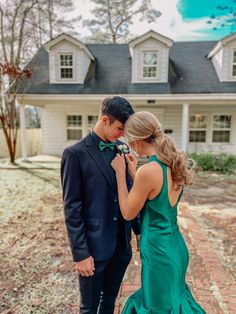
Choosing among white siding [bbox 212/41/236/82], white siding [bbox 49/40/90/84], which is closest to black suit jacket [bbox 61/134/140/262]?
white siding [bbox 49/40/90/84]

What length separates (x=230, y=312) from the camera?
219 cm

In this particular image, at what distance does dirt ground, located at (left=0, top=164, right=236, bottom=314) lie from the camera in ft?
7.91

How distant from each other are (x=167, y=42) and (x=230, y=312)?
969 centimetres

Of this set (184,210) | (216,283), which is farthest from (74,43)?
(216,283)

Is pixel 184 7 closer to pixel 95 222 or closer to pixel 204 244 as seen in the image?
pixel 204 244

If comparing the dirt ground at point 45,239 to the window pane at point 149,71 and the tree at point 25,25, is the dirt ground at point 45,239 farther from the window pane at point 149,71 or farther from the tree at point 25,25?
the tree at point 25,25

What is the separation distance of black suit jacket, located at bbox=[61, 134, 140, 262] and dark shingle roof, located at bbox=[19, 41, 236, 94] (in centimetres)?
850

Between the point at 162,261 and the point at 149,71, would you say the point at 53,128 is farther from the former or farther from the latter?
the point at 162,261

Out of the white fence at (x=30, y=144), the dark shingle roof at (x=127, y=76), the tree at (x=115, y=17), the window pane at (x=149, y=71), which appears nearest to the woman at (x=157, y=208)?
the dark shingle roof at (x=127, y=76)

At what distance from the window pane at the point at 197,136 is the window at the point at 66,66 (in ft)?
19.8

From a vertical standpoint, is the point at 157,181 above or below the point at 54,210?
above

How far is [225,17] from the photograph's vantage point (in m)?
10.2

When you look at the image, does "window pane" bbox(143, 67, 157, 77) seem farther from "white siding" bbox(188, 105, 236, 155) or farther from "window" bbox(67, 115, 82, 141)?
"window" bbox(67, 115, 82, 141)

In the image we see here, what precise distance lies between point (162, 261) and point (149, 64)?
980 centimetres
